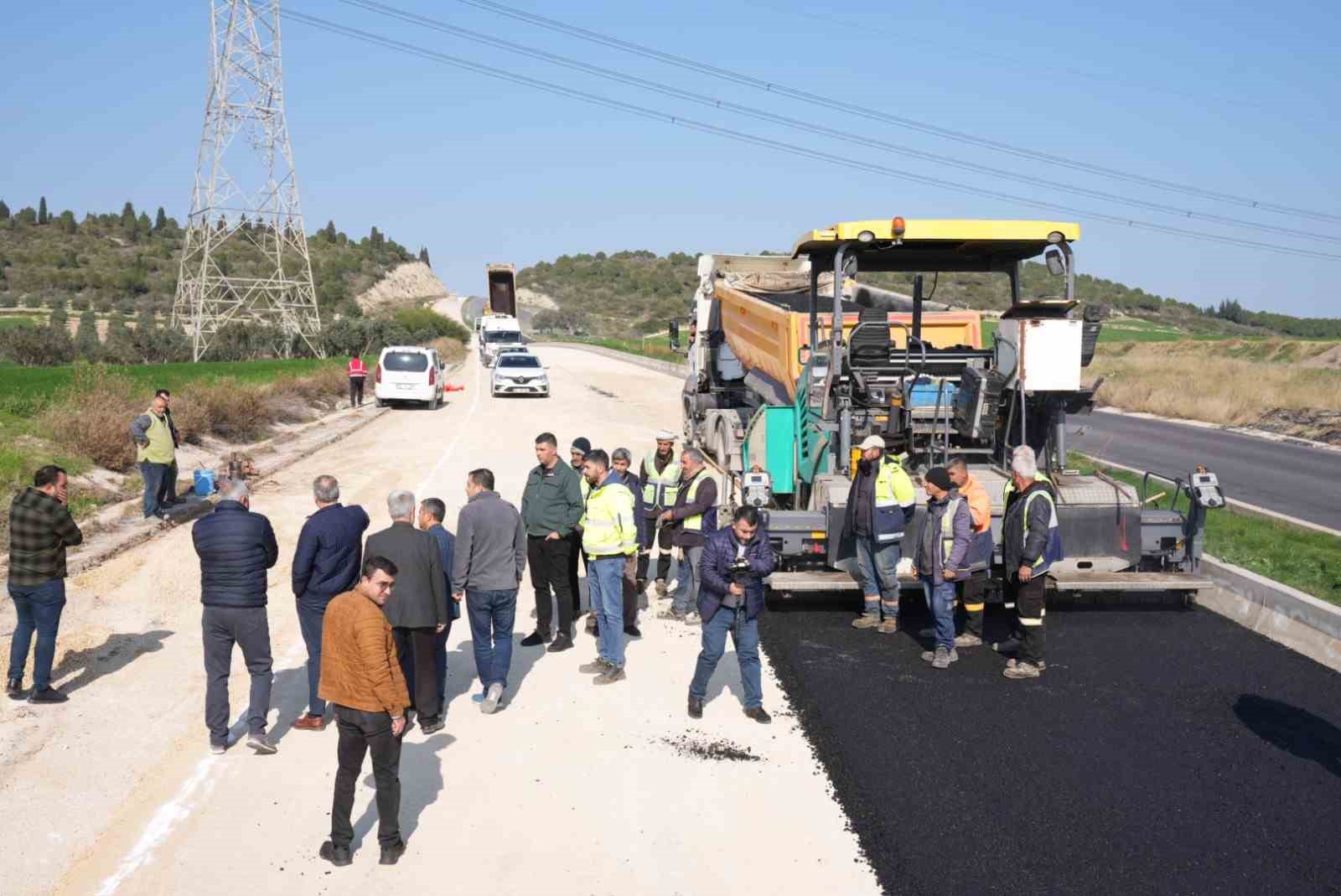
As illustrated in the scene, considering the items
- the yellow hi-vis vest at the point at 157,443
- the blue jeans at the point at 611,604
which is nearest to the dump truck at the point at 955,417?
the blue jeans at the point at 611,604

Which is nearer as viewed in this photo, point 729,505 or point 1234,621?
point 1234,621

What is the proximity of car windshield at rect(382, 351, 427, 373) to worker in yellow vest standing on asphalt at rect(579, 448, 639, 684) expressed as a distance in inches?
857

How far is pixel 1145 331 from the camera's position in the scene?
8038 cm

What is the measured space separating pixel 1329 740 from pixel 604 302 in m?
114

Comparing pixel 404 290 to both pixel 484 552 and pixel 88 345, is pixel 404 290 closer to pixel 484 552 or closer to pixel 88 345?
pixel 88 345

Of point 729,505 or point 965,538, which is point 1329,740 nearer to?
point 965,538

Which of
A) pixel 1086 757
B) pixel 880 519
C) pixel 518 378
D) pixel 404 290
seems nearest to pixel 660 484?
pixel 880 519

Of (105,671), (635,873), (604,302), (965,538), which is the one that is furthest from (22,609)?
(604,302)

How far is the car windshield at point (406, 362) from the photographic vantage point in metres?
28.7

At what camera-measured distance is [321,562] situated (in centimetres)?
666

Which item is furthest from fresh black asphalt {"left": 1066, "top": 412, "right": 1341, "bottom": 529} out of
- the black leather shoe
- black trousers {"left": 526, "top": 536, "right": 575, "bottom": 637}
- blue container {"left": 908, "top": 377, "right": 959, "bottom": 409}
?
the black leather shoe

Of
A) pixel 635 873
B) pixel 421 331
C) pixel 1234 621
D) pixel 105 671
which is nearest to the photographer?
pixel 635 873

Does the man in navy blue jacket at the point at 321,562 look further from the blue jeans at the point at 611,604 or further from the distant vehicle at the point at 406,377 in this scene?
the distant vehicle at the point at 406,377

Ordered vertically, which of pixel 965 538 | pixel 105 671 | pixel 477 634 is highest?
pixel 965 538
